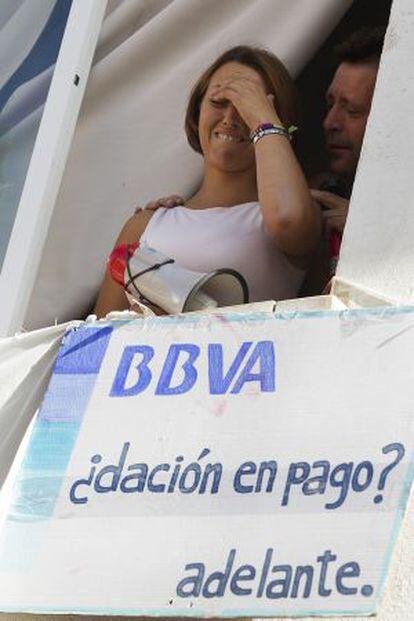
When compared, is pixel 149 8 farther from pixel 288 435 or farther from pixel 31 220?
pixel 288 435

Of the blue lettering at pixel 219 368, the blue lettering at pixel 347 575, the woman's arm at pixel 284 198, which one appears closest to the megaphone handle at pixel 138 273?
the woman's arm at pixel 284 198

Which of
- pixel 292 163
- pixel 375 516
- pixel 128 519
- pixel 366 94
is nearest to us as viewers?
pixel 375 516

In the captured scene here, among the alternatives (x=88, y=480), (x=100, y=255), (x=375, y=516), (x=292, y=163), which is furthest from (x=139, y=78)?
(x=375, y=516)

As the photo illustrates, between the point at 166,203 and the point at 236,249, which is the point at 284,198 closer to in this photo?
the point at 236,249

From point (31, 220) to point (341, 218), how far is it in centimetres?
85

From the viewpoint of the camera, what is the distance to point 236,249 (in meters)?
4.39

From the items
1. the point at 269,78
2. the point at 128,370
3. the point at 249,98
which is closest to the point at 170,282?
the point at 128,370

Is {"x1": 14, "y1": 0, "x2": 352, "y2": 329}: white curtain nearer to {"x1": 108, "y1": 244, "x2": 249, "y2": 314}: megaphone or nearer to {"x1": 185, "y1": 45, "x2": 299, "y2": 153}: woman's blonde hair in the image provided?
{"x1": 185, "y1": 45, "x2": 299, "y2": 153}: woman's blonde hair

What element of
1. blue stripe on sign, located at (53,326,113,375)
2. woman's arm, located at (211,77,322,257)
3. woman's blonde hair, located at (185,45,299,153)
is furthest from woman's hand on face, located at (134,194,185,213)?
blue stripe on sign, located at (53,326,113,375)

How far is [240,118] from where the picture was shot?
184 inches

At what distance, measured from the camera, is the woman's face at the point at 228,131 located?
Result: 4.66 meters

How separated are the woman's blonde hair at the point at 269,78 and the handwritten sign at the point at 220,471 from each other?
1.03 m

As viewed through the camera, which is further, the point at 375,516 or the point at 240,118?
the point at 240,118

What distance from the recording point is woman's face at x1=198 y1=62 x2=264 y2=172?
4656mm
